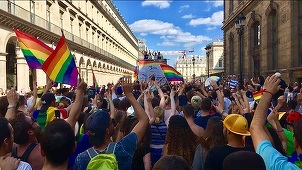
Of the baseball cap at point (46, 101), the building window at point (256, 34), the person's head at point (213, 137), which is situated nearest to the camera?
the person's head at point (213, 137)

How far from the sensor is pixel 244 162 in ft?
6.31

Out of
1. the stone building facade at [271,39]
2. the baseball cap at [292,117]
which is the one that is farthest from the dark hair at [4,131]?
the stone building facade at [271,39]

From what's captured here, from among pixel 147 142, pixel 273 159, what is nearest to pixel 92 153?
pixel 147 142

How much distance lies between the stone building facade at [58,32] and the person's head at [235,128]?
7651 mm

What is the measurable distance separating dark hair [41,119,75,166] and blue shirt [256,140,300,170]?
5.02ft

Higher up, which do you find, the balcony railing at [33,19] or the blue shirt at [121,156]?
the balcony railing at [33,19]

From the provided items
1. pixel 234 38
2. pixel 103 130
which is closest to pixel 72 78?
pixel 103 130

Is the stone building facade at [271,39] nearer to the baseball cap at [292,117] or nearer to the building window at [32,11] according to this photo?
the baseball cap at [292,117]

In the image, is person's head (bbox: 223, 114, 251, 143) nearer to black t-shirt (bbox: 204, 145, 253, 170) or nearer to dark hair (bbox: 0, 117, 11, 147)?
black t-shirt (bbox: 204, 145, 253, 170)

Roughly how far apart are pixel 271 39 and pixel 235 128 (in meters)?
24.0

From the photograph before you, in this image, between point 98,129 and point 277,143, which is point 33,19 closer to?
point 98,129

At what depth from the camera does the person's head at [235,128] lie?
10.4 feet

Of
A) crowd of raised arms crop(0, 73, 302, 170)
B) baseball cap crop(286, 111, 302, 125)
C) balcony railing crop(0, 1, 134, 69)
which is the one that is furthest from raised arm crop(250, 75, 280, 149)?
balcony railing crop(0, 1, 134, 69)

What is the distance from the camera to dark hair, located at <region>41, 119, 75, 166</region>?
251 centimetres
